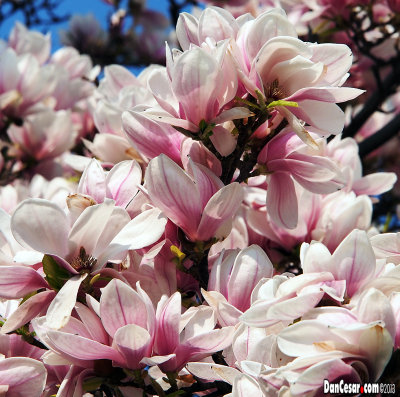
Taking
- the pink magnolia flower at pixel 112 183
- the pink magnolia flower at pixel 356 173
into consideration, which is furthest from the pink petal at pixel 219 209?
the pink magnolia flower at pixel 356 173

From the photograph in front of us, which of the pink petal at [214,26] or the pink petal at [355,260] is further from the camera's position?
the pink petal at [214,26]

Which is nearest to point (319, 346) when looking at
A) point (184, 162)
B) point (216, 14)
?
point (184, 162)

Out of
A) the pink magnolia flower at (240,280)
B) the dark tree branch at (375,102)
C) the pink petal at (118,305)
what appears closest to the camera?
the pink petal at (118,305)

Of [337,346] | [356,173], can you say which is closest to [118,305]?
[337,346]

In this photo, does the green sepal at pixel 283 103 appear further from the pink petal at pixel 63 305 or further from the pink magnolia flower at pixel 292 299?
the pink petal at pixel 63 305

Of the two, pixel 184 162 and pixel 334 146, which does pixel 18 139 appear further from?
pixel 184 162

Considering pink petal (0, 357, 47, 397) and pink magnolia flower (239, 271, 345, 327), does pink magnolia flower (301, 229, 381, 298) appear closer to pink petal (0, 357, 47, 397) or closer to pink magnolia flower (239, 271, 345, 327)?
pink magnolia flower (239, 271, 345, 327)
